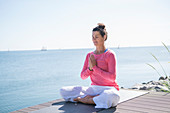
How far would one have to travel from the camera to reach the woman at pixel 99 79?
305 centimetres

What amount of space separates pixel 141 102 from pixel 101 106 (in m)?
0.71

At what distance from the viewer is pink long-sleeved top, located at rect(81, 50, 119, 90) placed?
3.11m

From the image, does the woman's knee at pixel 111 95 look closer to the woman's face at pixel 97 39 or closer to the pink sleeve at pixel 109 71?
the pink sleeve at pixel 109 71

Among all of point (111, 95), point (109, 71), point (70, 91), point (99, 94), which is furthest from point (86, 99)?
point (109, 71)

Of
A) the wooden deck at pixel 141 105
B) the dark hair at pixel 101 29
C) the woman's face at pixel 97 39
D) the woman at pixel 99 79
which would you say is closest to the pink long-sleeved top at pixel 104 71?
the woman at pixel 99 79

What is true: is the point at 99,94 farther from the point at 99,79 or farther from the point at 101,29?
the point at 101,29

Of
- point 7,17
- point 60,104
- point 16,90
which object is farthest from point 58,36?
point 60,104

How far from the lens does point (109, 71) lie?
314 cm

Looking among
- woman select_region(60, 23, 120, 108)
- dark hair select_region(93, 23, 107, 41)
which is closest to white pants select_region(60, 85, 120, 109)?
woman select_region(60, 23, 120, 108)

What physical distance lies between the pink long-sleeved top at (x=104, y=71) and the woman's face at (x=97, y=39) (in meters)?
0.17

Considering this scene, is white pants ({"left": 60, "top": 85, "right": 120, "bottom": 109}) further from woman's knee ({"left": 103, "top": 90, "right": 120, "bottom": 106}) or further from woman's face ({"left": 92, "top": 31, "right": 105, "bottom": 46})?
woman's face ({"left": 92, "top": 31, "right": 105, "bottom": 46})

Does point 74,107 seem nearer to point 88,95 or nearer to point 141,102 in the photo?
point 88,95

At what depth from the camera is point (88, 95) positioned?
3402mm

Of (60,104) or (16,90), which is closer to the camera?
(60,104)
